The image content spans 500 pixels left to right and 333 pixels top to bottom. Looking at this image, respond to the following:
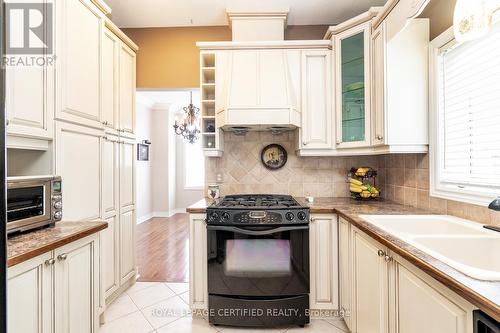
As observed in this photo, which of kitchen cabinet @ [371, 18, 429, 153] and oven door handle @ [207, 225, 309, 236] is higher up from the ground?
kitchen cabinet @ [371, 18, 429, 153]

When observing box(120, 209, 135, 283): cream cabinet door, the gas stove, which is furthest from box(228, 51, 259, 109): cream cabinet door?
box(120, 209, 135, 283): cream cabinet door

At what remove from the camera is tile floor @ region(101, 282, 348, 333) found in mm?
1955

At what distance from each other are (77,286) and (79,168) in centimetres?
86

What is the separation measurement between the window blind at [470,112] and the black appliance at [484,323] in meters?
0.99

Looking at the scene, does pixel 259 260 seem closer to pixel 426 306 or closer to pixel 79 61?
pixel 426 306

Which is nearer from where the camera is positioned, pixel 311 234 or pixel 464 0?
pixel 464 0

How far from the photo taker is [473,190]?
1.47 metres

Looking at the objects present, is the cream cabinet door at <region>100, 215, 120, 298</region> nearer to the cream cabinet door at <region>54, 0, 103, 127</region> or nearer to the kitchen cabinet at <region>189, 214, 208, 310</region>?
the kitchen cabinet at <region>189, 214, 208, 310</region>

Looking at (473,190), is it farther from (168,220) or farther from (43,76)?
(168,220)

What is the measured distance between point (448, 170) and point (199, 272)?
2.03 metres

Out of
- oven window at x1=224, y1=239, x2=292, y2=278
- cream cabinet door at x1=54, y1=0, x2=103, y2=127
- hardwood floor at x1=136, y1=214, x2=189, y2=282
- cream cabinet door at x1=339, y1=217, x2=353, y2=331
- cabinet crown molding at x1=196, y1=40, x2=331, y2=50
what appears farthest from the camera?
hardwood floor at x1=136, y1=214, x2=189, y2=282

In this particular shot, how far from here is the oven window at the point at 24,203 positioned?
1.16 m

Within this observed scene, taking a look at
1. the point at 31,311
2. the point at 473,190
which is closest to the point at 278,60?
the point at 473,190

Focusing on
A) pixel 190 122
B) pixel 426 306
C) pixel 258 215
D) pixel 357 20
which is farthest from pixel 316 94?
pixel 190 122
